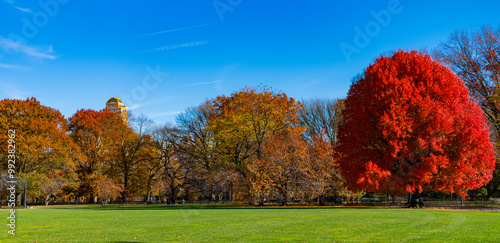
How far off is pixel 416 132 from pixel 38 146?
152 ft

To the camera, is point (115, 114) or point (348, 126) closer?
point (348, 126)

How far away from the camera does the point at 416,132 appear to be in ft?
86.6

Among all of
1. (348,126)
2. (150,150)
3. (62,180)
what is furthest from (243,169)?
(62,180)

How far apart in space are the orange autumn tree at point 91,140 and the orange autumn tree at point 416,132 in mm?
41714

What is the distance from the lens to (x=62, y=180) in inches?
1976

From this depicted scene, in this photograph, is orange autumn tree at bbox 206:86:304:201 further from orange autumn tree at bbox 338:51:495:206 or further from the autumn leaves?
orange autumn tree at bbox 338:51:495:206

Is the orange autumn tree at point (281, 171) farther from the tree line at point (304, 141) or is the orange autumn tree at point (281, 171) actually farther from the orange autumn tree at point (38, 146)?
the orange autumn tree at point (38, 146)

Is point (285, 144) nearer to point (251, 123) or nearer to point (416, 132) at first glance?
point (251, 123)

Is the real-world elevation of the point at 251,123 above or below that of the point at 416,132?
above

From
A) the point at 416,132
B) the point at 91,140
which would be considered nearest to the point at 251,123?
the point at 416,132

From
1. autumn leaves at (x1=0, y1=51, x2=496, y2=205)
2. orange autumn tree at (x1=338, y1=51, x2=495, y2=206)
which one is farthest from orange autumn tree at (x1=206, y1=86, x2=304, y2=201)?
orange autumn tree at (x1=338, y1=51, x2=495, y2=206)

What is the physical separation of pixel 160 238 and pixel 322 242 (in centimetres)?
545

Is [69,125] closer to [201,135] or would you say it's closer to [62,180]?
[62,180]

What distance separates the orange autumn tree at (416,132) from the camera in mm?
25406
